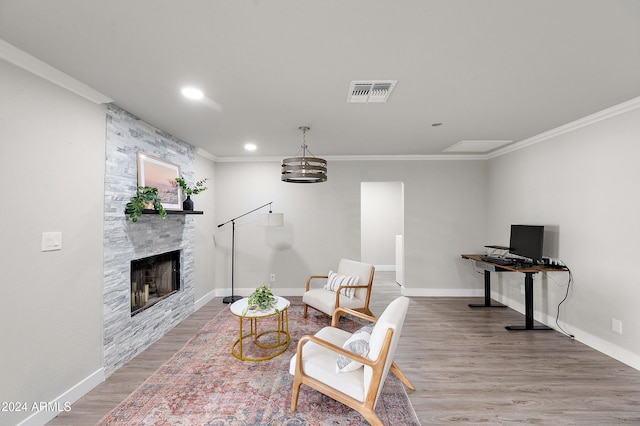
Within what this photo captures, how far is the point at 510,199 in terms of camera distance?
429cm

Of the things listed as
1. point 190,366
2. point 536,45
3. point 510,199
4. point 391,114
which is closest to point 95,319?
point 190,366

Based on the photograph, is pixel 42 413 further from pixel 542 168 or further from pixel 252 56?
pixel 542 168

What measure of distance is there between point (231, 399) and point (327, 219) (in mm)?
3272

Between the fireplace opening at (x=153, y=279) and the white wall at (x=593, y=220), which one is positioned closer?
the white wall at (x=593, y=220)

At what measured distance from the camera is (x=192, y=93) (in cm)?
235

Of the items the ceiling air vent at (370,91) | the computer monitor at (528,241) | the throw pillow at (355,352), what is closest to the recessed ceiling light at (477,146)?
the computer monitor at (528,241)

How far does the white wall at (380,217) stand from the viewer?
7.53 m

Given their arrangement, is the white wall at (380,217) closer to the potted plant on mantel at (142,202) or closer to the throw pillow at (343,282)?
the throw pillow at (343,282)

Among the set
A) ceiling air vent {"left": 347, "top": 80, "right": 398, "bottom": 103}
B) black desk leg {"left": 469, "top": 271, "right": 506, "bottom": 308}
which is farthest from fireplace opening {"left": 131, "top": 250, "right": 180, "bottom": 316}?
black desk leg {"left": 469, "top": 271, "right": 506, "bottom": 308}

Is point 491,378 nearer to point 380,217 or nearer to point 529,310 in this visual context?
point 529,310

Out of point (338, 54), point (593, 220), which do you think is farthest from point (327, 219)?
point (593, 220)

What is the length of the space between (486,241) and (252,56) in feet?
16.2

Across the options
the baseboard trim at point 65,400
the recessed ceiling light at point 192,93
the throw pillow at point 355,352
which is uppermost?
the recessed ceiling light at point 192,93

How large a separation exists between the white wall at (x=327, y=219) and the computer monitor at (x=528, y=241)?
1070mm
